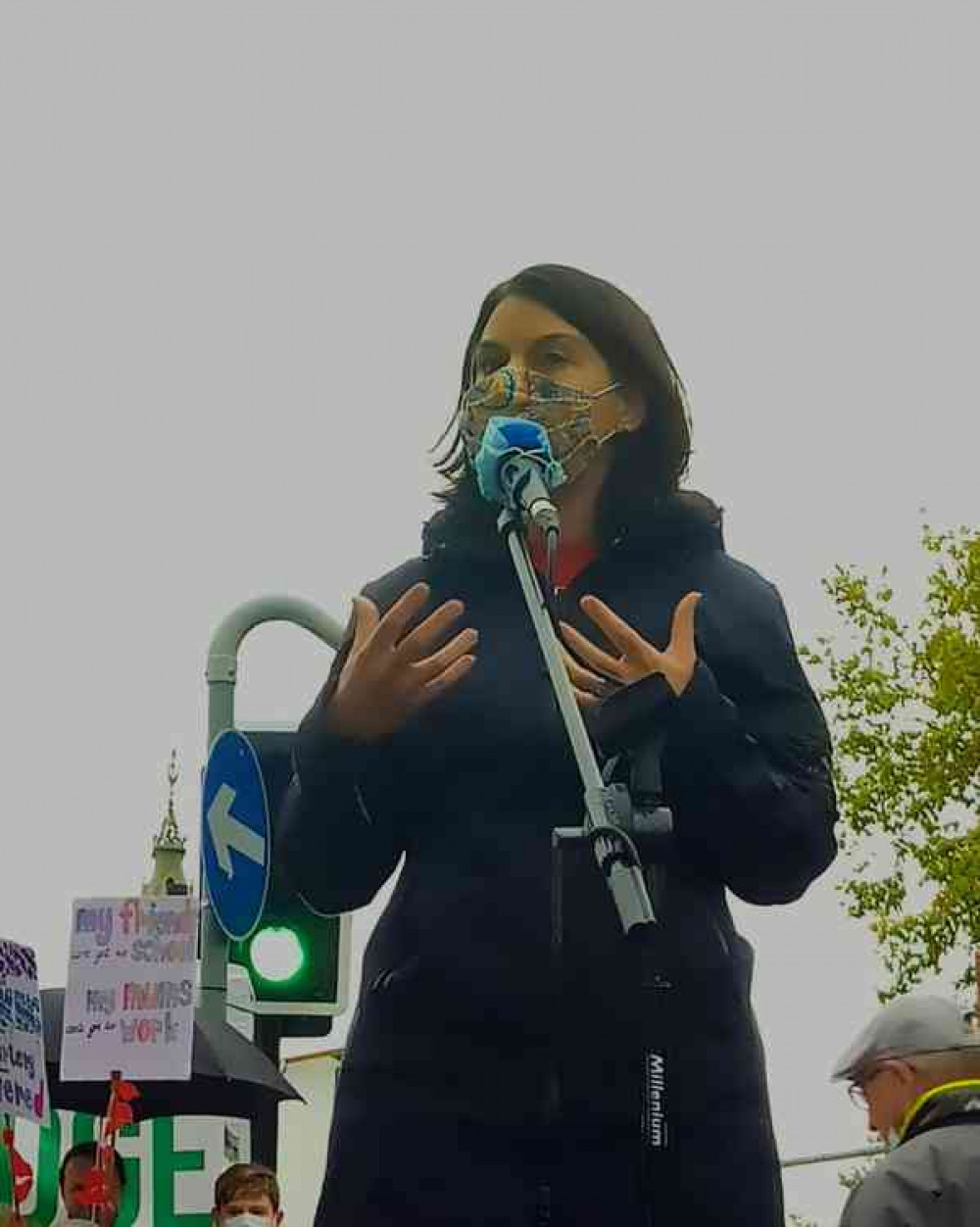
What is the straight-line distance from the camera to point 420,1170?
366 centimetres

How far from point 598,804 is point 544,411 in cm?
72

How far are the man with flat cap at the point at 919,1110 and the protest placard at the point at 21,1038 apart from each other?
1.89m

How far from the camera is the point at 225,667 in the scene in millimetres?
8711

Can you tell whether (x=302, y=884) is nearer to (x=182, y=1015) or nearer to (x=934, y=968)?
(x=182, y=1015)

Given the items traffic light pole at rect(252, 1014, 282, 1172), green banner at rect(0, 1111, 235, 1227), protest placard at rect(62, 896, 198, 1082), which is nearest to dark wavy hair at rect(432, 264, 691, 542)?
protest placard at rect(62, 896, 198, 1082)

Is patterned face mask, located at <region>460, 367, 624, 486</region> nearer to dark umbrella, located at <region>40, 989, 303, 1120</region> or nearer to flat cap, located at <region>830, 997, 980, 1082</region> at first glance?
flat cap, located at <region>830, 997, 980, 1082</region>

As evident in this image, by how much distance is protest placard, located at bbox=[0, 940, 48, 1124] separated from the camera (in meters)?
6.32

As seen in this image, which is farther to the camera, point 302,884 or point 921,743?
point 921,743

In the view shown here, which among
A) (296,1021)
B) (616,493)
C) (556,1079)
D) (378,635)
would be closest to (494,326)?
(616,493)

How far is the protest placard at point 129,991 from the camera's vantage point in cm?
648

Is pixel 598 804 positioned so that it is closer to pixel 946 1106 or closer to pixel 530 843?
pixel 530 843

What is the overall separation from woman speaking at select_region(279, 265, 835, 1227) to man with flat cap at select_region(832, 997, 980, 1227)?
1728 millimetres

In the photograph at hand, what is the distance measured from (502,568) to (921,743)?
18331 mm

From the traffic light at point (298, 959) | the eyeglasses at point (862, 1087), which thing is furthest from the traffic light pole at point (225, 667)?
→ the eyeglasses at point (862, 1087)
